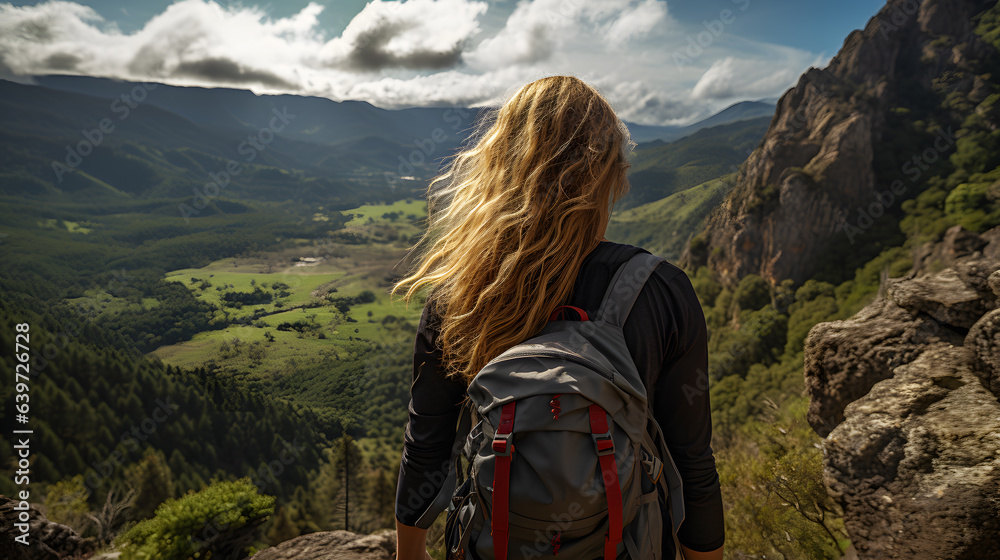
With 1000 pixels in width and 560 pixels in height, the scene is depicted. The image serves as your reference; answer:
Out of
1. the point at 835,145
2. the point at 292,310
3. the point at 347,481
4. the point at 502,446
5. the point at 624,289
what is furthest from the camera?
the point at 292,310

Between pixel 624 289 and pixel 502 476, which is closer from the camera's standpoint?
pixel 502 476

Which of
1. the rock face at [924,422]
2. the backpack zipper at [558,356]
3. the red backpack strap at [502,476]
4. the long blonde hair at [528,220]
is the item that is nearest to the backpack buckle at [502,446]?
the red backpack strap at [502,476]

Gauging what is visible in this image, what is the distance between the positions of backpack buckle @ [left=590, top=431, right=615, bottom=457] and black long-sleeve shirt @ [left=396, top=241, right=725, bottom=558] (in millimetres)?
292

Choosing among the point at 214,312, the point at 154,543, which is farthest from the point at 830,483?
the point at 214,312

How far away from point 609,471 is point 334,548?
5755 millimetres

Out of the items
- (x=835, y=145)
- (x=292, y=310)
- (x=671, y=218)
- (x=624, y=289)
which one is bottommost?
(x=292, y=310)

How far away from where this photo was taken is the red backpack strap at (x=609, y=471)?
1259 millimetres

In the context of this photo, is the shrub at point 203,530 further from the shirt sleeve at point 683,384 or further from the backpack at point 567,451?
the shirt sleeve at point 683,384

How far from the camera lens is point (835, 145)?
53.7 metres

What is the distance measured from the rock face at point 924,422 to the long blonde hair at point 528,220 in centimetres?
547

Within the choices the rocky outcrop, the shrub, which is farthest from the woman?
the shrub

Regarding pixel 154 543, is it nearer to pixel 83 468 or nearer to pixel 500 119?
pixel 500 119

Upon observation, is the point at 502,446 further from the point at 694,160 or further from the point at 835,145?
the point at 694,160

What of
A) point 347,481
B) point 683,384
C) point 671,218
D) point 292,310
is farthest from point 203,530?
point 671,218
